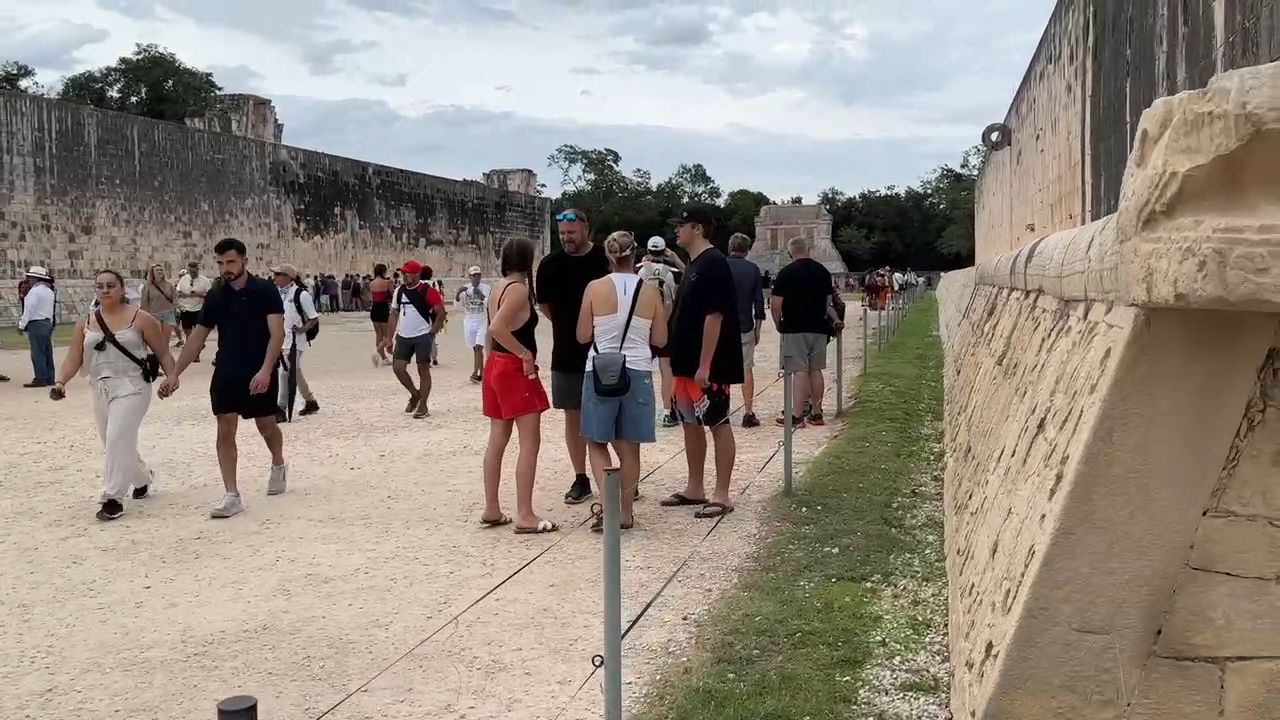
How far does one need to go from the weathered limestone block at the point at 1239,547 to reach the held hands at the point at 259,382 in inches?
201

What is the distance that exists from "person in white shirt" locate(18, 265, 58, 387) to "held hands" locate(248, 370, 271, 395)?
25.7 feet

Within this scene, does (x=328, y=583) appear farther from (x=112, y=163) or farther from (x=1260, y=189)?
(x=112, y=163)

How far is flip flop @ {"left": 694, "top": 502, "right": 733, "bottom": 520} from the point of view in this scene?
587 centimetres

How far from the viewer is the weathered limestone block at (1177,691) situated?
238 cm

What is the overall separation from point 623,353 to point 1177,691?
3.36 metres

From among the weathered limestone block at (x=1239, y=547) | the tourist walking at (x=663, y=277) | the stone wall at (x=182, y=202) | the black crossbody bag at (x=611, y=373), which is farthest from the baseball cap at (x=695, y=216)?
the stone wall at (x=182, y=202)

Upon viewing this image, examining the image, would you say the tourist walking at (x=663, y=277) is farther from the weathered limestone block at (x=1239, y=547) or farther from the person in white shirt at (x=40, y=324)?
the person in white shirt at (x=40, y=324)

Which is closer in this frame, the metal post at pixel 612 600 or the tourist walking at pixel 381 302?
the metal post at pixel 612 600

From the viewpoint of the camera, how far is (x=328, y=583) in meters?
4.94

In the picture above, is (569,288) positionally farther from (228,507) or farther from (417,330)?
(417,330)

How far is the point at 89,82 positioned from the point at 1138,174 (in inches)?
2742

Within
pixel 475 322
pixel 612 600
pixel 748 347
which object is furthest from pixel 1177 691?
pixel 475 322

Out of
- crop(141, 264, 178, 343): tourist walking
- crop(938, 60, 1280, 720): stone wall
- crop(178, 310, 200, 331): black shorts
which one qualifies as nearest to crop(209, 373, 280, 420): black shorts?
crop(938, 60, 1280, 720): stone wall

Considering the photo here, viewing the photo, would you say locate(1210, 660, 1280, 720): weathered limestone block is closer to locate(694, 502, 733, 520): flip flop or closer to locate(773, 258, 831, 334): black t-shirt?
locate(694, 502, 733, 520): flip flop
